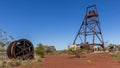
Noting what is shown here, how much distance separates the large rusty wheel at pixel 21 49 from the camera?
67.7 feet

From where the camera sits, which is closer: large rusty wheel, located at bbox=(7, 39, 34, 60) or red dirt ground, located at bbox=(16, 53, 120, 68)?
red dirt ground, located at bbox=(16, 53, 120, 68)

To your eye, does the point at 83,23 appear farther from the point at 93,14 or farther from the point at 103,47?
the point at 103,47

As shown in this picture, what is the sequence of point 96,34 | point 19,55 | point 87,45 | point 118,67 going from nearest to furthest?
point 118,67
point 19,55
point 87,45
point 96,34

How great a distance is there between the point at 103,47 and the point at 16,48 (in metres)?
25.3

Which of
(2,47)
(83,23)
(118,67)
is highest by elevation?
(83,23)

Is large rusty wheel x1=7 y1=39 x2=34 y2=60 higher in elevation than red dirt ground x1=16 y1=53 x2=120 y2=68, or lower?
higher

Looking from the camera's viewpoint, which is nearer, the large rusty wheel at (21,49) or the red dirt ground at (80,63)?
the red dirt ground at (80,63)

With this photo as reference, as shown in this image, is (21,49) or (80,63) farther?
(21,49)

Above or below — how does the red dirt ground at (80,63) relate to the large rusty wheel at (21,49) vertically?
below

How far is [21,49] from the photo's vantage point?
875 inches

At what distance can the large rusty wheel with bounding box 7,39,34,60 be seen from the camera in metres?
20.6

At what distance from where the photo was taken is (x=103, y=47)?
4166cm

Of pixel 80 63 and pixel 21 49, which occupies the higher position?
pixel 21 49

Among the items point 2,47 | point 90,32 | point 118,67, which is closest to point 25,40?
point 2,47
